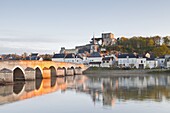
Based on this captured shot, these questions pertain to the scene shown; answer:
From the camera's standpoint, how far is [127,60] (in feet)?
207

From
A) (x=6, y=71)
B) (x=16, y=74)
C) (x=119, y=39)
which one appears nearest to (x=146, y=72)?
(x=16, y=74)

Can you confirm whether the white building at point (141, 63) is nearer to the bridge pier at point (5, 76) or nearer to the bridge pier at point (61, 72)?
the bridge pier at point (61, 72)

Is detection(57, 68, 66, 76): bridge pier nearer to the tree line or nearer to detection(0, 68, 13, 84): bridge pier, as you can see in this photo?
detection(0, 68, 13, 84): bridge pier

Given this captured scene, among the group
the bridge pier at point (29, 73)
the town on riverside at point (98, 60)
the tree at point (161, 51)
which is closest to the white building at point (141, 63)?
the town on riverside at point (98, 60)

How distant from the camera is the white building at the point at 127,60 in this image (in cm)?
6250

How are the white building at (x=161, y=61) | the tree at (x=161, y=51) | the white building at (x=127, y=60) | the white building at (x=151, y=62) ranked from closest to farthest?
the white building at (x=127, y=60) → the white building at (x=151, y=62) → the white building at (x=161, y=61) → the tree at (x=161, y=51)

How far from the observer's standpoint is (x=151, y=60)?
208 feet

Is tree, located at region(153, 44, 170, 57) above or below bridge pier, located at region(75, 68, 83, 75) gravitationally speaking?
above

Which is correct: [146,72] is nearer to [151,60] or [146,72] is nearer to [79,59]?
[151,60]

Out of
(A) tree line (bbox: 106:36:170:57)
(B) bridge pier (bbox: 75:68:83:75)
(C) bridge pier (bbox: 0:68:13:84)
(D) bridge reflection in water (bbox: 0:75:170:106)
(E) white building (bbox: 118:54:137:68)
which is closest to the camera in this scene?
(D) bridge reflection in water (bbox: 0:75:170:106)

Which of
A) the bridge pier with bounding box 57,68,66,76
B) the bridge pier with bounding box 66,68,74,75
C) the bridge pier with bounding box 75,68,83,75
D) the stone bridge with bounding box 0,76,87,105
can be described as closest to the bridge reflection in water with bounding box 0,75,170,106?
the stone bridge with bounding box 0,76,87,105

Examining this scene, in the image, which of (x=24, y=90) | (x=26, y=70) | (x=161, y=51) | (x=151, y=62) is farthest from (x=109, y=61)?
(x=24, y=90)

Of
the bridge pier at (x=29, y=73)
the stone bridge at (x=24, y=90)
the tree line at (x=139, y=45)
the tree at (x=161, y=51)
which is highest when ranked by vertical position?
the tree line at (x=139, y=45)

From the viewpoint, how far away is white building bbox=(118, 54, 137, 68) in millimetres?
62500
